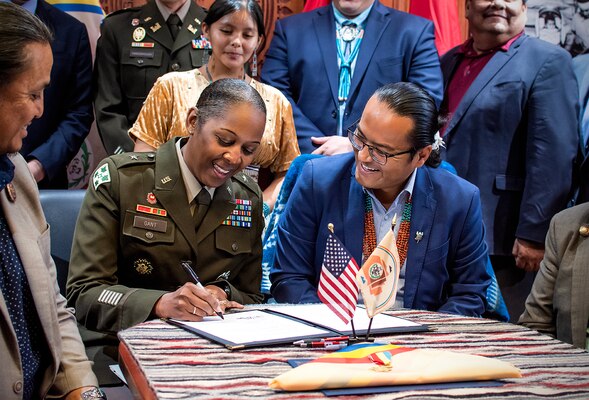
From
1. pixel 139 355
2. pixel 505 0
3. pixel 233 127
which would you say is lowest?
pixel 139 355

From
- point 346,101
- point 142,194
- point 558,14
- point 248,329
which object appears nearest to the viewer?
point 248,329

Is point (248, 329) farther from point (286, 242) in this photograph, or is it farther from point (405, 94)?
point (405, 94)

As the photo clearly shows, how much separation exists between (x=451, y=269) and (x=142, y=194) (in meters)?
1.07

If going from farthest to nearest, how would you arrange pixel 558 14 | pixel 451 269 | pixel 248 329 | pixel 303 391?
pixel 558 14 < pixel 451 269 < pixel 248 329 < pixel 303 391

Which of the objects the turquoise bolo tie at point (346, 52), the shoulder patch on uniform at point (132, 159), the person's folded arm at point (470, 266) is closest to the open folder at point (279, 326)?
the person's folded arm at point (470, 266)

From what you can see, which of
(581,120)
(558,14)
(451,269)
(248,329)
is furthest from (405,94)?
(558,14)

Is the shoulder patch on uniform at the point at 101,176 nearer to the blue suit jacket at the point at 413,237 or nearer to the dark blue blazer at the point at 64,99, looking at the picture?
the blue suit jacket at the point at 413,237

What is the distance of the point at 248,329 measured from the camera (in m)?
2.11

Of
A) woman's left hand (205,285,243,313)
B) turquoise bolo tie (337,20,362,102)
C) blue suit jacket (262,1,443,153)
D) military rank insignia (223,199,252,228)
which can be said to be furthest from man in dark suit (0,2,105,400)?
turquoise bolo tie (337,20,362,102)

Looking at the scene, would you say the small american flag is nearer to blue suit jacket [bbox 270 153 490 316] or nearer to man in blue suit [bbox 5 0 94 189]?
blue suit jacket [bbox 270 153 490 316]

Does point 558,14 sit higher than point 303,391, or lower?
higher

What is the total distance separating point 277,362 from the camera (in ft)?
6.06

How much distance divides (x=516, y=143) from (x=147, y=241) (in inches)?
84.9

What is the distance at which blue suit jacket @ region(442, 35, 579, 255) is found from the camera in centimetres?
408
